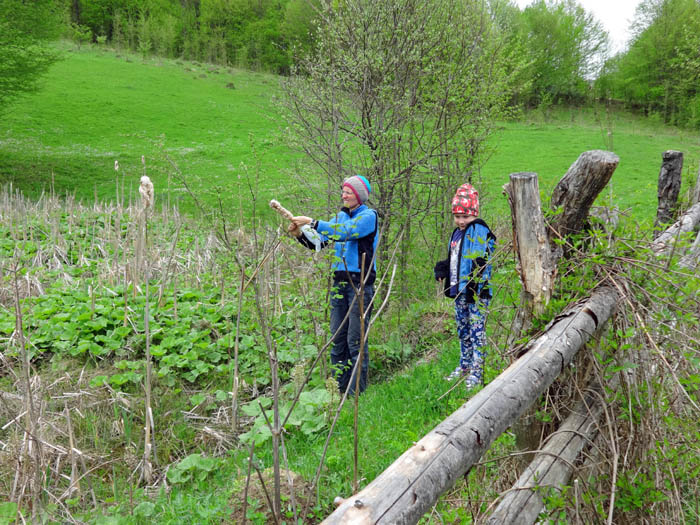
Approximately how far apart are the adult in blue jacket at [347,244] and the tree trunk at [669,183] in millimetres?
2902

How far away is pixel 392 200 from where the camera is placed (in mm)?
5938

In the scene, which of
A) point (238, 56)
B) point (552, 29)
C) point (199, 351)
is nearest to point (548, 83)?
point (552, 29)

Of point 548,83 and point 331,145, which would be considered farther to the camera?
point 548,83

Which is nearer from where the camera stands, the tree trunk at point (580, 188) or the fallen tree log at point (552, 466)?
the fallen tree log at point (552, 466)

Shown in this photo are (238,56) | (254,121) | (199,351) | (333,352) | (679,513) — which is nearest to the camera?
(679,513)

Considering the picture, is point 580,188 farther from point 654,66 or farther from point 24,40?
point 654,66

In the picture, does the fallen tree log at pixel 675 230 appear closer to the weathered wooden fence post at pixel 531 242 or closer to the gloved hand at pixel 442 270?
the weathered wooden fence post at pixel 531 242

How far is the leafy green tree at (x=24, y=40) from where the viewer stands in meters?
14.1

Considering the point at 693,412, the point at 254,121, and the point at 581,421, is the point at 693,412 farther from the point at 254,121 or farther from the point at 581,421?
the point at 254,121

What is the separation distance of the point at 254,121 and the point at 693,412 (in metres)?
24.9

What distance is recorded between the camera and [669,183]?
4734 millimetres

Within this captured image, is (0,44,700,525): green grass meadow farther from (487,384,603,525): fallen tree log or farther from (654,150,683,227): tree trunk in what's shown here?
(654,150,683,227): tree trunk

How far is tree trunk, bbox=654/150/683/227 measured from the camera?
182 inches

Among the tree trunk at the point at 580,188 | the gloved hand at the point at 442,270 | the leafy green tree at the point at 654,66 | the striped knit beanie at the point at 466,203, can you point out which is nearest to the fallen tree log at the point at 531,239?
the tree trunk at the point at 580,188
